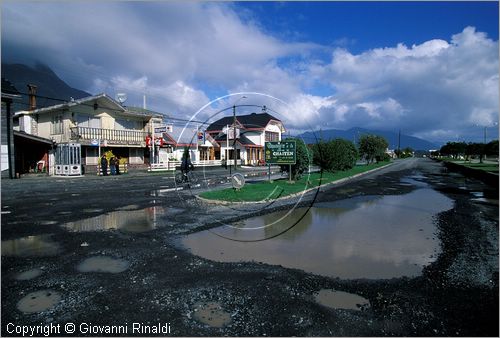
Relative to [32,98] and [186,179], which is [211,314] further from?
[32,98]

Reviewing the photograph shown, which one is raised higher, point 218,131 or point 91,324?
point 218,131

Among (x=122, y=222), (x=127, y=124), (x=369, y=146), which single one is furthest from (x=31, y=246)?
(x=369, y=146)

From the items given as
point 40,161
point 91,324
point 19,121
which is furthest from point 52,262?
point 19,121

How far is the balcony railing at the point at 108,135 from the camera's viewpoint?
3600 centimetres

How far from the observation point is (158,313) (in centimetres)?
469

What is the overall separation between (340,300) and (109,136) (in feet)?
130

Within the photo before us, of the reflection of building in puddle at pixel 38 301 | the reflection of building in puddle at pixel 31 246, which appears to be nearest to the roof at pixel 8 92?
the reflection of building in puddle at pixel 31 246

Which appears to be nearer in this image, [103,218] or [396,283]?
[396,283]

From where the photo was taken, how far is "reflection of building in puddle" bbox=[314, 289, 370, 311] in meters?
4.96

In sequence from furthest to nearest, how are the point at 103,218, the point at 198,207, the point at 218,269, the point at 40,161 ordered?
the point at 40,161, the point at 198,207, the point at 103,218, the point at 218,269

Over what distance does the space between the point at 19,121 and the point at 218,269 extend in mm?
45000

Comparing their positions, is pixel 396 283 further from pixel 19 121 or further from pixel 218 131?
pixel 218 131

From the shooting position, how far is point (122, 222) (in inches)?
433

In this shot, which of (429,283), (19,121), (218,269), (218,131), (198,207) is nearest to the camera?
(429,283)
